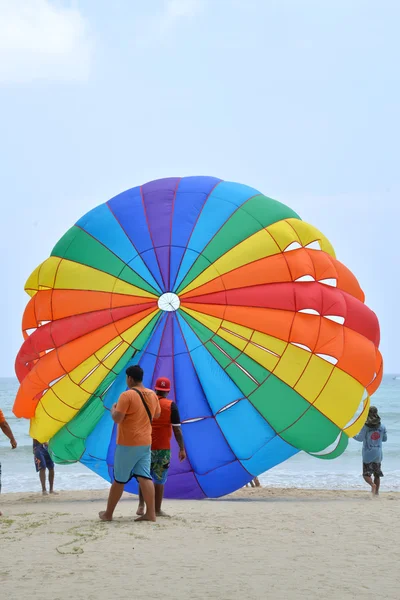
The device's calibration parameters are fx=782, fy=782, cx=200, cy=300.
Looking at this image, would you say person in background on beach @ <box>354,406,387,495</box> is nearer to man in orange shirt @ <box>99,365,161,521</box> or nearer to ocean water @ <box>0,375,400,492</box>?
ocean water @ <box>0,375,400,492</box>

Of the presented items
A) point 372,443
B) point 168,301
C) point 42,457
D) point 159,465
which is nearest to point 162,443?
point 159,465

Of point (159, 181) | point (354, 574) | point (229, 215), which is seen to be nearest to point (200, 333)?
point (229, 215)

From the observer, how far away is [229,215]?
348 inches

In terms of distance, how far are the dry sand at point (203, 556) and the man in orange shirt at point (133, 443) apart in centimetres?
20

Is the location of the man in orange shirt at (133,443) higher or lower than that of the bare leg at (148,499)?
higher

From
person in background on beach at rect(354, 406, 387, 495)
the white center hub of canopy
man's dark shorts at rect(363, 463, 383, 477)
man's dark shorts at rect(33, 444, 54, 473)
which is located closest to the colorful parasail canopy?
the white center hub of canopy

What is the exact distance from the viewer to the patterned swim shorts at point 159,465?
647 cm

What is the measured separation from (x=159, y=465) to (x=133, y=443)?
64 cm

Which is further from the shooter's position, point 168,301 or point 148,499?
point 168,301

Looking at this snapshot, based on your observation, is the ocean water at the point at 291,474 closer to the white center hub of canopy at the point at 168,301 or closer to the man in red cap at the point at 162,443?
the white center hub of canopy at the point at 168,301

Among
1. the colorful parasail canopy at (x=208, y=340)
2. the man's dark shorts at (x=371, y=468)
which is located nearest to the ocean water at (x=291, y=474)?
the man's dark shorts at (x=371, y=468)

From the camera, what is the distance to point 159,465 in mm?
6500

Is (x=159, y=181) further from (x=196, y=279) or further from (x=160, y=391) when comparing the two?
(x=160, y=391)

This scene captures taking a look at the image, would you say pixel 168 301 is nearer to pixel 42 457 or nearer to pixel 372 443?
pixel 42 457
